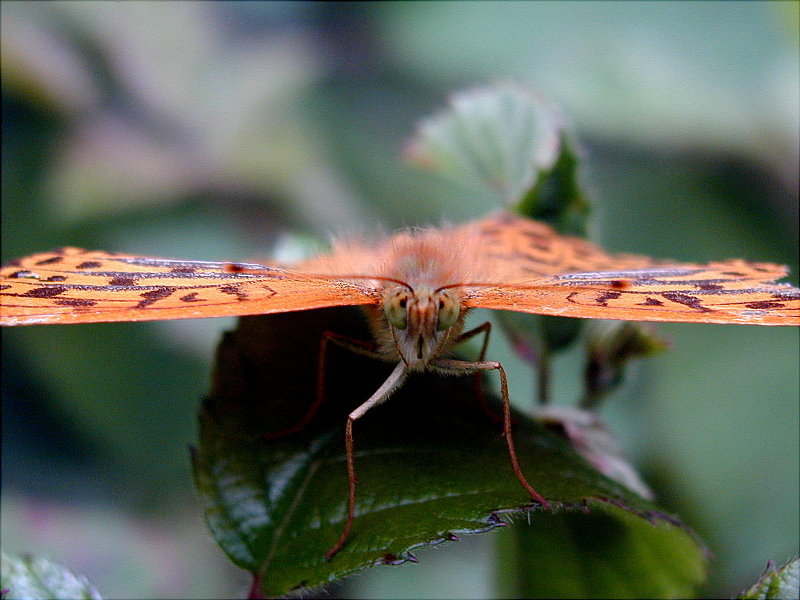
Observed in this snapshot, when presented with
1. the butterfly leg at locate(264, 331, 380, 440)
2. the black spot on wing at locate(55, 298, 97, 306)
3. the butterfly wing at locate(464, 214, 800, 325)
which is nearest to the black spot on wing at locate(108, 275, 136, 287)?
the black spot on wing at locate(55, 298, 97, 306)

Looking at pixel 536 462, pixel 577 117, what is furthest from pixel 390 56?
pixel 536 462

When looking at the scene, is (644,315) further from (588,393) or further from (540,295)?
(588,393)

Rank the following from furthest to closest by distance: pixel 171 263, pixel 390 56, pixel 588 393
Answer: pixel 390 56 < pixel 588 393 < pixel 171 263

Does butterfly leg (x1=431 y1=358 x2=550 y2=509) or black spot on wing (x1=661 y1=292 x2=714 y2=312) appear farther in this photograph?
black spot on wing (x1=661 y1=292 x2=714 y2=312)

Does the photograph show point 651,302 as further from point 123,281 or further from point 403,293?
point 123,281

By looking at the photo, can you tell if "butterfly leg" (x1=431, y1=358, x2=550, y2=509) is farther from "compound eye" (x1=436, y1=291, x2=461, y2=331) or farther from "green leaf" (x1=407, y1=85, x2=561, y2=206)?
"green leaf" (x1=407, y1=85, x2=561, y2=206)

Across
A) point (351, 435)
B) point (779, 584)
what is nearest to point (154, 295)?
point (351, 435)

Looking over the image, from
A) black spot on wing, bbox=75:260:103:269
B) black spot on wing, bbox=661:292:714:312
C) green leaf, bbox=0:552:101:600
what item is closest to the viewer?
green leaf, bbox=0:552:101:600

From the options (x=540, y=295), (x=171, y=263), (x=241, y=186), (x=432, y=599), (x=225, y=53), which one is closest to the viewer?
(x=540, y=295)
